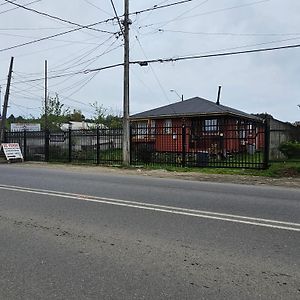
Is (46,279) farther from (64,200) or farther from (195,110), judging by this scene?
(195,110)

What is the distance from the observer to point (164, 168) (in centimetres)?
1906

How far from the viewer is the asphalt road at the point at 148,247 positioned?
4199 mm

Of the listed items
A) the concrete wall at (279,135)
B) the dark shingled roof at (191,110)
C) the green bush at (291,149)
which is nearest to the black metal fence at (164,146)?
the green bush at (291,149)

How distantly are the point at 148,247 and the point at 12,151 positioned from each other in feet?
68.4

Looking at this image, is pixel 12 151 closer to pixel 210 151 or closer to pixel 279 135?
pixel 210 151

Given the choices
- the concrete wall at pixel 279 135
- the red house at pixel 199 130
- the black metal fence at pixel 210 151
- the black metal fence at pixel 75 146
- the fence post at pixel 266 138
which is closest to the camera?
the fence post at pixel 266 138

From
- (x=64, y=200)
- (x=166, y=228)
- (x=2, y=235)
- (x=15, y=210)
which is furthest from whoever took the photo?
(x=64, y=200)

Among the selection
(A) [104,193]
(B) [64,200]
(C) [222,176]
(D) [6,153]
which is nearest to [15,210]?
(B) [64,200]

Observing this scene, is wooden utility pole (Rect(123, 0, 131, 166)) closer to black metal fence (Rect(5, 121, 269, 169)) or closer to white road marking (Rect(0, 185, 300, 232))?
black metal fence (Rect(5, 121, 269, 169))

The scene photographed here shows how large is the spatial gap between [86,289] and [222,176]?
1214 cm

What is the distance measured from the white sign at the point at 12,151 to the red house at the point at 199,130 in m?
7.39

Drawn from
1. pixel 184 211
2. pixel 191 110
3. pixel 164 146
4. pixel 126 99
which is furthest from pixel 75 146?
pixel 184 211

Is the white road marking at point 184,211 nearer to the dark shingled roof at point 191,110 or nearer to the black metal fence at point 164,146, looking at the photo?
the black metal fence at point 164,146

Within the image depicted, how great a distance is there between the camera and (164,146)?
26922 millimetres
